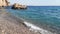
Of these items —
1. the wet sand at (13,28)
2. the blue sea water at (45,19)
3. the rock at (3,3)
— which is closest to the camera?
the wet sand at (13,28)

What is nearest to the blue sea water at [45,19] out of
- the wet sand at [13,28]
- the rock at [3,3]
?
the wet sand at [13,28]

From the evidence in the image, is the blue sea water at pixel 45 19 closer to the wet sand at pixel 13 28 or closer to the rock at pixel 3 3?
the wet sand at pixel 13 28

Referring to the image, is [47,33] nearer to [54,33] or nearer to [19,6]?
[54,33]

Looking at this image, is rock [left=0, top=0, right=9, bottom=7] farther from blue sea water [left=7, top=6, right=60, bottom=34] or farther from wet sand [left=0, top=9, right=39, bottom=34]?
wet sand [left=0, top=9, right=39, bottom=34]

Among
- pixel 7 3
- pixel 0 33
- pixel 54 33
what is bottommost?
pixel 7 3

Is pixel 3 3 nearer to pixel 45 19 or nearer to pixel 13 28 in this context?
pixel 45 19

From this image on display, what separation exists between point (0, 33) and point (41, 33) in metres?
4.72

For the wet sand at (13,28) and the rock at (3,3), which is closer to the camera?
the wet sand at (13,28)

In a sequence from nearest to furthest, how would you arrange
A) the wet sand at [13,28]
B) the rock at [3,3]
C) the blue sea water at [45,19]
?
1. the wet sand at [13,28]
2. the blue sea water at [45,19]
3. the rock at [3,3]

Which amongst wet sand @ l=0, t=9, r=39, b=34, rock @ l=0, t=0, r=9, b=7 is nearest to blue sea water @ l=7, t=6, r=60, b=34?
wet sand @ l=0, t=9, r=39, b=34

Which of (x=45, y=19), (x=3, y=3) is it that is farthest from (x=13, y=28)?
(x=3, y=3)

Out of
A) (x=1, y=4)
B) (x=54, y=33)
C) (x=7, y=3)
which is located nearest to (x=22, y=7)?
(x=1, y=4)

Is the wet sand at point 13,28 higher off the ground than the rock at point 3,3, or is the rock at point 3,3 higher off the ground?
the wet sand at point 13,28

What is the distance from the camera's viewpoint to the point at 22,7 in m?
94.5
